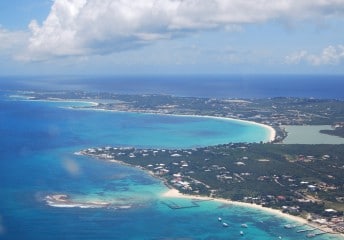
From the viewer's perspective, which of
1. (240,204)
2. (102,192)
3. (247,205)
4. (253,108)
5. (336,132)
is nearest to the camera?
(247,205)

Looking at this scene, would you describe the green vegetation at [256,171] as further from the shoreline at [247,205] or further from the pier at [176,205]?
the pier at [176,205]

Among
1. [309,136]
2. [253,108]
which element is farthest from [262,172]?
[253,108]

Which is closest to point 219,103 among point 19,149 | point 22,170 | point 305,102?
point 305,102

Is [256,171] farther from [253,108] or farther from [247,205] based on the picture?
[253,108]

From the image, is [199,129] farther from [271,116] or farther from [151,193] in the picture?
[151,193]

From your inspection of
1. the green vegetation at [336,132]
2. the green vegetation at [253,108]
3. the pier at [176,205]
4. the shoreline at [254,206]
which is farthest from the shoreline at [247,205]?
the green vegetation at [336,132]

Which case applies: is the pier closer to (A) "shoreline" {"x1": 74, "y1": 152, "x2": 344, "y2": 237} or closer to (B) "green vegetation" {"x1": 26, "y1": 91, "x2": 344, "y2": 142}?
(A) "shoreline" {"x1": 74, "y1": 152, "x2": 344, "y2": 237}

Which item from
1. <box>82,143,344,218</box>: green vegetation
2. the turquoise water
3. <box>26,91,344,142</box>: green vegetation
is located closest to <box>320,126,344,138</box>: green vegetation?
<box>26,91,344,142</box>: green vegetation

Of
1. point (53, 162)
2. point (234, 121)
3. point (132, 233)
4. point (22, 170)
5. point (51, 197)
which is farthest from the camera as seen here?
point (234, 121)
